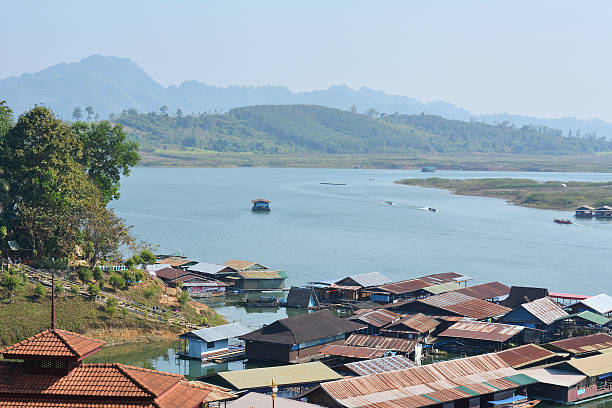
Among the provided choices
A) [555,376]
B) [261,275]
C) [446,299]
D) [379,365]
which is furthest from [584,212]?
[379,365]

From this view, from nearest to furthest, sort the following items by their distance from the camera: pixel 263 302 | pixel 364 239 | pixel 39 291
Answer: pixel 39 291
pixel 263 302
pixel 364 239

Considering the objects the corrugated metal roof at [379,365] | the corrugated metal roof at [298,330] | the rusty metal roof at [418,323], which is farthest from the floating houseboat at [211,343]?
the rusty metal roof at [418,323]

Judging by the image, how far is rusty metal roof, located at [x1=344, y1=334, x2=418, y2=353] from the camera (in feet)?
141

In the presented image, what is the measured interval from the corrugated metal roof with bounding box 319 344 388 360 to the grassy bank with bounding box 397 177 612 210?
3963 inches

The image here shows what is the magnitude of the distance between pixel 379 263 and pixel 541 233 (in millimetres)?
34547

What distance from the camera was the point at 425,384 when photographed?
3438 centimetres

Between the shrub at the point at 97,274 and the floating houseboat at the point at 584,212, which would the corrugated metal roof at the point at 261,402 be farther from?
the floating houseboat at the point at 584,212

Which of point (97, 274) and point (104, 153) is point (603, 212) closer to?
point (104, 153)

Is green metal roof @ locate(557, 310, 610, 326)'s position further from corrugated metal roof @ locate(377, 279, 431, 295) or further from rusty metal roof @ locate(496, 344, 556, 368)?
corrugated metal roof @ locate(377, 279, 431, 295)

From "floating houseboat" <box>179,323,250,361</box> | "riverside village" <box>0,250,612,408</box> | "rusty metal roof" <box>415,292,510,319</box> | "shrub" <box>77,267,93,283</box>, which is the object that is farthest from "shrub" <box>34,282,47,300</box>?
"rusty metal roof" <box>415,292,510,319</box>

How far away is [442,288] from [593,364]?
2237cm

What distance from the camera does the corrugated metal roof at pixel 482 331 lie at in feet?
148

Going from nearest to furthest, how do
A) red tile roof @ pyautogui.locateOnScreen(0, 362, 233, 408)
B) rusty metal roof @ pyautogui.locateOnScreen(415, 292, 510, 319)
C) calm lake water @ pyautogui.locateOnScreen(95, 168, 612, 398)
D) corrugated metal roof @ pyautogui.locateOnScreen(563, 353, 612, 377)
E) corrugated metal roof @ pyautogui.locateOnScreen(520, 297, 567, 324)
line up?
1. red tile roof @ pyautogui.locateOnScreen(0, 362, 233, 408)
2. corrugated metal roof @ pyautogui.locateOnScreen(563, 353, 612, 377)
3. corrugated metal roof @ pyautogui.locateOnScreen(520, 297, 567, 324)
4. rusty metal roof @ pyautogui.locateOnScreen(415, 292, 510, 319)
5. calm lake water @ pyautogui.locateOnScreen(95, 168, 612, 398)

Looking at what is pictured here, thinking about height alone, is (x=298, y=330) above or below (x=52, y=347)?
below
